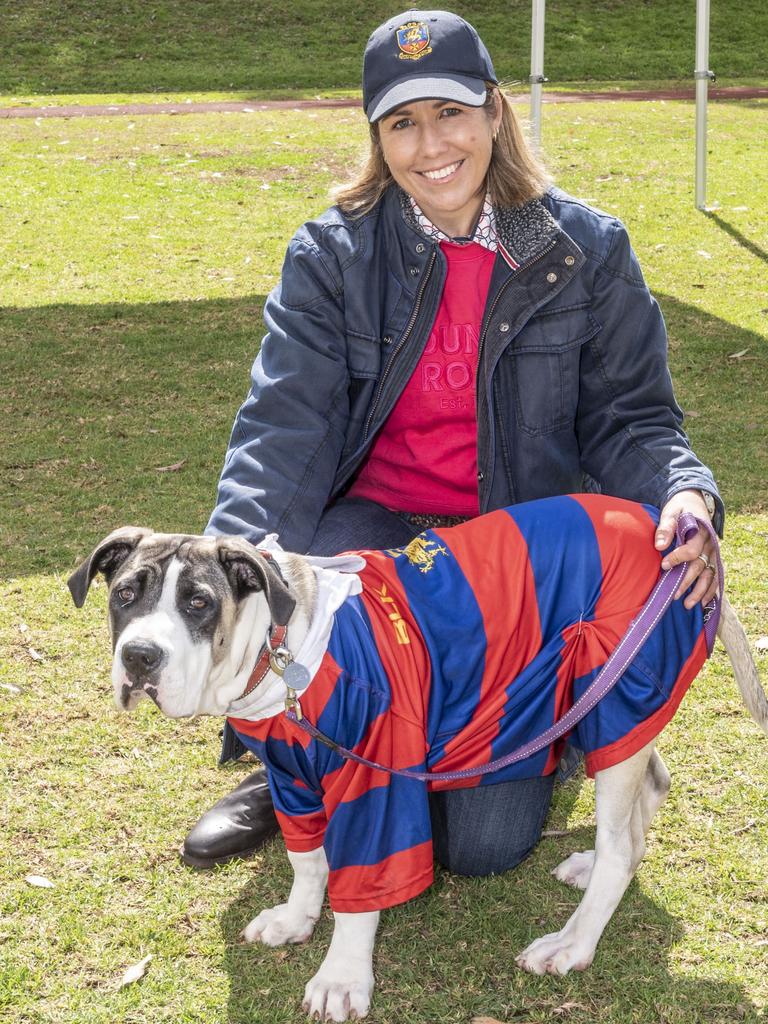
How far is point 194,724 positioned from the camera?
13.5ft

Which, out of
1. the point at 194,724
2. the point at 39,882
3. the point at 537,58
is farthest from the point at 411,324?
the point at 537,58

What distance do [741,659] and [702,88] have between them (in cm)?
873

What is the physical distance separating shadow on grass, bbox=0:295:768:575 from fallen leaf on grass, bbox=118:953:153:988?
2.45 metres

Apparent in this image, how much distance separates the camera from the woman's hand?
2875 millimetres

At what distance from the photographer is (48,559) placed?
5281 millimetres

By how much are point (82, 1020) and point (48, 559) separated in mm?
2724

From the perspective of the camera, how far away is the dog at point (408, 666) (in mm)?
2695

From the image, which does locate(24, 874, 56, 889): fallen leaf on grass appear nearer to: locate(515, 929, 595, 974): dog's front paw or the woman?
the woman

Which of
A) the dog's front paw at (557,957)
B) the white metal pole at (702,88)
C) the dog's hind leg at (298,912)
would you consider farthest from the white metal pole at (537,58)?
the dog's front paw at (557,957)

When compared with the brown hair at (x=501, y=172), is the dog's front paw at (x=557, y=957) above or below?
below

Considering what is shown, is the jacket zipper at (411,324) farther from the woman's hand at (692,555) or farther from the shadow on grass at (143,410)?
the shadow on grass at (143,410)

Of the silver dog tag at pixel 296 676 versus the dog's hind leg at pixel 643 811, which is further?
the dog's hind leg at pixel 643 811

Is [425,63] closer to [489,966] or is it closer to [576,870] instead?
[576,870]

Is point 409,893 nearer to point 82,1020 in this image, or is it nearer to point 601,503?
point 82,1020
